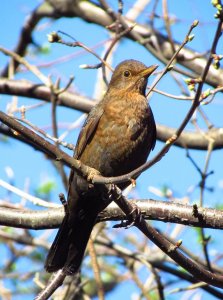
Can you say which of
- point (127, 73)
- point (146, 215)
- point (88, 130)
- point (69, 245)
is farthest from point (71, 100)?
point (146, 215)

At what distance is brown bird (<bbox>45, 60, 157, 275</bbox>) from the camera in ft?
16.4

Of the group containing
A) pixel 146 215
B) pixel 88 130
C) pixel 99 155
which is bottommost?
pixel 146 215

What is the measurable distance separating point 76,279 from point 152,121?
1635mm

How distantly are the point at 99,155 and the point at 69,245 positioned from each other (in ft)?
2.39

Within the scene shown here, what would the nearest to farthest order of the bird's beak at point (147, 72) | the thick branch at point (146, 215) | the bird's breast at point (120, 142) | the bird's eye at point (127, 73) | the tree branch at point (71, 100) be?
the thick branch at point (146, 215) → the bird's breast at point (120, 142) → the bird's beak at point (147, 72) → the bird's eye at point (127, 73) → the tree branch at point (71, 100)

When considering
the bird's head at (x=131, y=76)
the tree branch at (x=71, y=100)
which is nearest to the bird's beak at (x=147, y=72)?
the bird's head at (x=131, y=76)

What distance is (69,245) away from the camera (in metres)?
5.14

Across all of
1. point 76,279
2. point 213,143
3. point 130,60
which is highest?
point 130,60

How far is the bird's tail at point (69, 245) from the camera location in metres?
5.06

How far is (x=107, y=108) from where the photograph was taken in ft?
17.2

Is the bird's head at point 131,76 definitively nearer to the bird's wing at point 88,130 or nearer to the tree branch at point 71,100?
the bird's wing at point 88,130

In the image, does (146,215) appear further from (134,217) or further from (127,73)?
(127,73)

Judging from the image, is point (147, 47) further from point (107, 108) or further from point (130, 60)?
point (107, 108)

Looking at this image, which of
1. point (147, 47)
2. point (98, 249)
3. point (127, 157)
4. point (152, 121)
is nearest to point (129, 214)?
point (127, 157)
